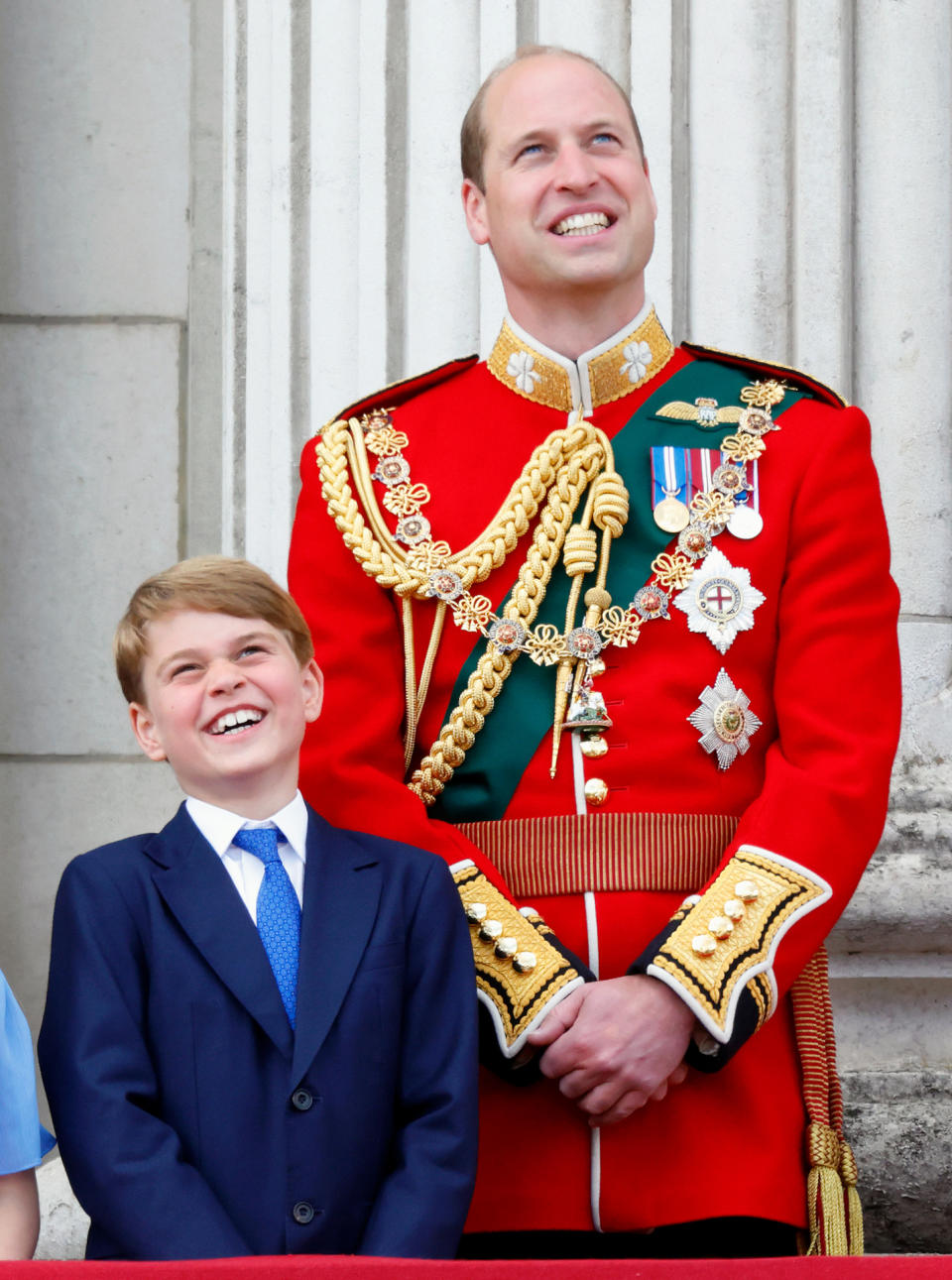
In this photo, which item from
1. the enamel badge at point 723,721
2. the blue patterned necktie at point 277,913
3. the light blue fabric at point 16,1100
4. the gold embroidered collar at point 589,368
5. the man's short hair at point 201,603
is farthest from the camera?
the gold embroidered collar at point 589,368

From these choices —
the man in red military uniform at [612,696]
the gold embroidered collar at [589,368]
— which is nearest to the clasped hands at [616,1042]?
the man in red military uniform at [612,696]

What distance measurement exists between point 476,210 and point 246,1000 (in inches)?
39.2

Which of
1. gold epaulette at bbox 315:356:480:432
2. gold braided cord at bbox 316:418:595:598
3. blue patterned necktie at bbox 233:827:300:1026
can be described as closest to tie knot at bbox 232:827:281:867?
blue patterned necktie at bbox 233:827:300:1026

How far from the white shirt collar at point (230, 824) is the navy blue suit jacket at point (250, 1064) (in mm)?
16

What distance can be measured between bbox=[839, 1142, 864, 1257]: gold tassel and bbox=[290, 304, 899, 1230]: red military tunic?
60 millimetres

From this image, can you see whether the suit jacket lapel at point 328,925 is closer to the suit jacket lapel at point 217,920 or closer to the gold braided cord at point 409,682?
the suit jacket lapel at point 217,920

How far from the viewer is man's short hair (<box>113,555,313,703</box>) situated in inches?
79.4

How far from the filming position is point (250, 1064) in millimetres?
1856

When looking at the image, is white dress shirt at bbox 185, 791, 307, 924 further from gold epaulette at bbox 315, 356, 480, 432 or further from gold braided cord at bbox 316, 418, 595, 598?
gold epaulette at bbox 315, 356, 480, 432

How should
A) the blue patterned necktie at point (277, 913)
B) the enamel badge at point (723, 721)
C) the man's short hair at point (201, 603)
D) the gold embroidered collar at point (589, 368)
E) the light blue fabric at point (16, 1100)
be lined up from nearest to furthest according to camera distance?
1. the light blue fabric at point (16, 1100)
2. the blue patterned necktie at point (277, 913)
3. the man's short hair at point (201, 603)
4. the enamel badge at point (723, 721)
5. the gold embroidered collar at point (589, 368)

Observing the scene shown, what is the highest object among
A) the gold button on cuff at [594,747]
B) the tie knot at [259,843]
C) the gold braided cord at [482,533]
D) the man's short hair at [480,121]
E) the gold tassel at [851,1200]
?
the man's short hair at [480,121]

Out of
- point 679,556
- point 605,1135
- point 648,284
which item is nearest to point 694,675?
point 679,556

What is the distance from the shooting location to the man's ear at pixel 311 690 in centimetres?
206

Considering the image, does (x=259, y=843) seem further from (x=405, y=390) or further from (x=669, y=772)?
(x=405, y=390)
